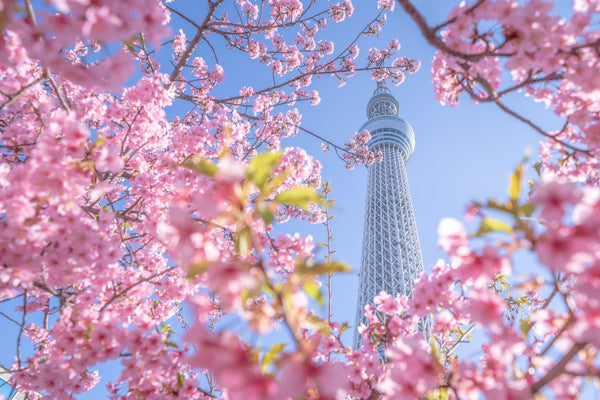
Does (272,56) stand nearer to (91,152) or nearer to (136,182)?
(136,182)

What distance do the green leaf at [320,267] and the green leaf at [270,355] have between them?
39 cm

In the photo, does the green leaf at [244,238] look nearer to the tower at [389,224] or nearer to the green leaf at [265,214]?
the green leaf at [265,214]

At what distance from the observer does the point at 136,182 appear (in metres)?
→ 2.87

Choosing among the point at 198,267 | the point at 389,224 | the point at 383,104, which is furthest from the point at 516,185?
the point at 383,104

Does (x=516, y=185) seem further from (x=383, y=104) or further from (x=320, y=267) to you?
(x=383, y=104)

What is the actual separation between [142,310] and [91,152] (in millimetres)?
918

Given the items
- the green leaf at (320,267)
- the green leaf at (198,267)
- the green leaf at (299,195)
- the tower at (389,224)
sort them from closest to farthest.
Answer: the green leaf at (198,267)
the green leaf at (320,267)
the green leaf at (299,195)
the tower at (389,224)

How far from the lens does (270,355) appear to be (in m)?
1.19

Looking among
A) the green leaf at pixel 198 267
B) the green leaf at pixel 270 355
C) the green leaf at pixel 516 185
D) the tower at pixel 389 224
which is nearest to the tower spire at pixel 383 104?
the tower at pixel 389 224

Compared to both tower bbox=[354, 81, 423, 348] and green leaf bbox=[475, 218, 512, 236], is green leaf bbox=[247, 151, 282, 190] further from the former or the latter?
tower bbox=[354, 81, 423, 348]

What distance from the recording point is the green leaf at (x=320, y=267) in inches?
37.9

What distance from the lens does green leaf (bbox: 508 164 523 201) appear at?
1.05 meters

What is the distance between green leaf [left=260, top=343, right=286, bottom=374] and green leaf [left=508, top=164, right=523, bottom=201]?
3.11 feet

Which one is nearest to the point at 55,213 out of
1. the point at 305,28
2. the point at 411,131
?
the point at 305,28
